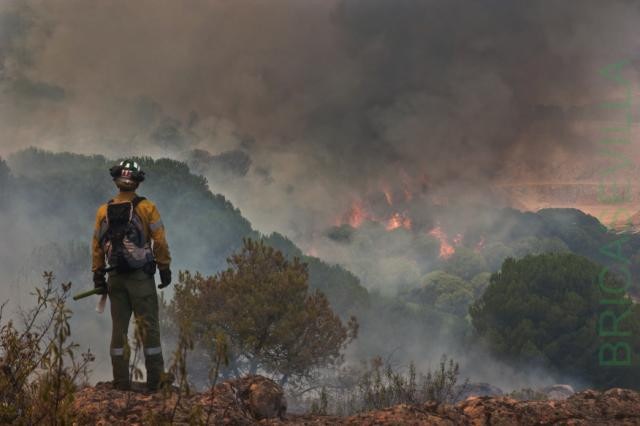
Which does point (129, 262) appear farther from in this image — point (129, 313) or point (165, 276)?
point (129, 313)

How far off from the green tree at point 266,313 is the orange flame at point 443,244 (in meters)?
82.7

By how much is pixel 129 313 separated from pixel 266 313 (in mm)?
16668

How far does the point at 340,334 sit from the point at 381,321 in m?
26.6

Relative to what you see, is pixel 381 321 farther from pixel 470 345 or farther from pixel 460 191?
pixel 460 191

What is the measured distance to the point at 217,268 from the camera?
58.2 metres

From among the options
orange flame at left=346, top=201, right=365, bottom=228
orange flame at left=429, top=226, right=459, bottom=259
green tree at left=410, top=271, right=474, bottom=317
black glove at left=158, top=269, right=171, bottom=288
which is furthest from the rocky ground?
orange flame at left=346, top=201, right=365, bottom=228

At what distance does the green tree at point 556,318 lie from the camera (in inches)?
1692

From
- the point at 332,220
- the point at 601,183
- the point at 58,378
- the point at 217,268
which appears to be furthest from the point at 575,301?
the point at 601,183

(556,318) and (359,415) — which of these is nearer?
(359,415)

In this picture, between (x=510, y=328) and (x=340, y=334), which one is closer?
(x=340, y=334)

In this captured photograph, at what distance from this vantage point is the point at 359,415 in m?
Result: 7.68

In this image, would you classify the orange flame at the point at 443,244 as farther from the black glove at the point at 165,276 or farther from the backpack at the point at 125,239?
the backpack at the point at 125,239

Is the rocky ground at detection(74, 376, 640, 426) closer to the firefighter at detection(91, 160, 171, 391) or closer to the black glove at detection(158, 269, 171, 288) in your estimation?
the firefighter at detection(91, 160, 171, 391)

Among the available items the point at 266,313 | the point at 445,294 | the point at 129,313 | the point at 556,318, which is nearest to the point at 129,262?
the point at 129,313
